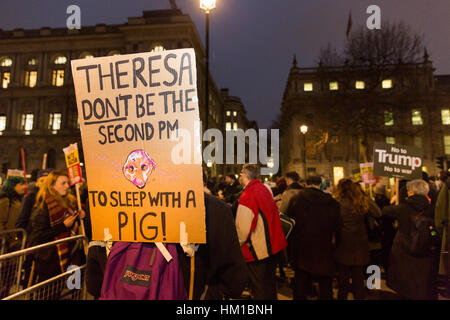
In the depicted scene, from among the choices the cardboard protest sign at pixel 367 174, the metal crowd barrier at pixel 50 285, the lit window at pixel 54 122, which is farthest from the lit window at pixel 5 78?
the cardboard protest sign at pixel 367 174

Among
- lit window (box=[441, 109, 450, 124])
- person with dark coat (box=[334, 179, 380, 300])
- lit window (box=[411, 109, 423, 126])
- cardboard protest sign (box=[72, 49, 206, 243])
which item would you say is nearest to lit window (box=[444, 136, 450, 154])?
lit window (box=[441, 109, 450, 124])

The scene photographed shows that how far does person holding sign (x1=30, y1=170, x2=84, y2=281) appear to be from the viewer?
3.46 metres

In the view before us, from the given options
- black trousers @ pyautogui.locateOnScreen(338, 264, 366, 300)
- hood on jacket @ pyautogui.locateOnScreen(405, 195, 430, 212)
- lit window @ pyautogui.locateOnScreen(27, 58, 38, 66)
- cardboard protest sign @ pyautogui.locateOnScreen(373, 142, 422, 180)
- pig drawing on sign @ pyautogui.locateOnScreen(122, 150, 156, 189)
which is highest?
lit window @ pyautogui.locateOnScreen(27, 58, 38, 66)

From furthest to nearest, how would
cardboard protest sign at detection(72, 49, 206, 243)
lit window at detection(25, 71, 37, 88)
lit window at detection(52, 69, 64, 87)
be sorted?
lit window at detection(25, 71, 37, 88), lit window at detection(52, 69, 64, 87), cardboard protest sign at detection(72, 49, 206, 243)

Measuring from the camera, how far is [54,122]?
40344 mm

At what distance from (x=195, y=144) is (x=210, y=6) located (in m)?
9.21

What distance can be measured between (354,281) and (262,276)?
164 cm

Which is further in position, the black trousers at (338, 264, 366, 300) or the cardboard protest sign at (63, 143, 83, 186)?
the cardboard protest sign at (63, 143, 83, 186)

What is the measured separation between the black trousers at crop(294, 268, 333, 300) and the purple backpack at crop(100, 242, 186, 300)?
289 centimetres

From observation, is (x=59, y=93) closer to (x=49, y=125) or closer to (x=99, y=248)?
(x=49, y=125)

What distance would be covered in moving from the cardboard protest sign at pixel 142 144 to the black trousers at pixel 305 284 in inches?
117

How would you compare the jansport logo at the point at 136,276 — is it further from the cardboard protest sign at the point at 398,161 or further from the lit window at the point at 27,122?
the lit window at the point at 27,122

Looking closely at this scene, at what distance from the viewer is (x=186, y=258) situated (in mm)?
1819

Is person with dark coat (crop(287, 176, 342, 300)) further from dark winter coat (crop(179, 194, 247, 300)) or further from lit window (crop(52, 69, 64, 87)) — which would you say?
lit window (crop(52, 69, 64, 87))
